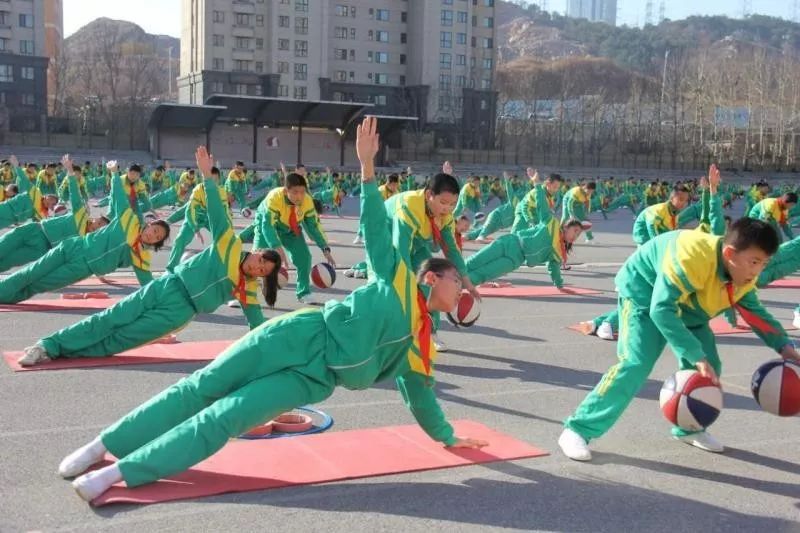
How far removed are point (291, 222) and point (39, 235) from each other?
2867 mm

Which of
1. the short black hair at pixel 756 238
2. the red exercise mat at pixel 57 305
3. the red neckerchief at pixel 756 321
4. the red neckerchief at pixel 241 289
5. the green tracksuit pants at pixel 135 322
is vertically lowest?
the red exercise mat at pixel 57 305

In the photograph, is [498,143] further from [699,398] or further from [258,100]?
[699,398]

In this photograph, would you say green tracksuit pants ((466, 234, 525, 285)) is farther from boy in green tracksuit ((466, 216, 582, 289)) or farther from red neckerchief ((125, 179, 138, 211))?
red neckerchief ((125, 179, 138, 211))

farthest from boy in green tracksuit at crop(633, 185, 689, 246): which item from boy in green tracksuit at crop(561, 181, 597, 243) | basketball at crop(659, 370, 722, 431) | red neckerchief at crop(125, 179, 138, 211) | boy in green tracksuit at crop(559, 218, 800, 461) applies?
red neckerchief at crop(125, 179, 138, 211)

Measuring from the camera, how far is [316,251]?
58.2 feet

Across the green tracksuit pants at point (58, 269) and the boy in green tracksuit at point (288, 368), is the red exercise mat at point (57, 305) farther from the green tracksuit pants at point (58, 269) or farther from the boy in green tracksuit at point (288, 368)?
the boy in green tracksuit at point (288, 368)

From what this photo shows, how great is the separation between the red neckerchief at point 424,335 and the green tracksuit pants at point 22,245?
22.9ft

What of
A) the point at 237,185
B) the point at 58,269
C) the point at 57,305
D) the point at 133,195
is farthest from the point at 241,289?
the point at 237,185

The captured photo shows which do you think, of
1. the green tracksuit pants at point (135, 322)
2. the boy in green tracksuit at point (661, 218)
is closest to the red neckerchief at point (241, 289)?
the green tracksuit pants at point (135, 322)

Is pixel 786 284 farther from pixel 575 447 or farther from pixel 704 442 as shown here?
pixel 575 447

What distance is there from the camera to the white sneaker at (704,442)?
19.1 feet

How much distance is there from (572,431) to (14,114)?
2321 inches

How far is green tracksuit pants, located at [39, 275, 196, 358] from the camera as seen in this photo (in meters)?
7.16

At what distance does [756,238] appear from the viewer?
187 inches
